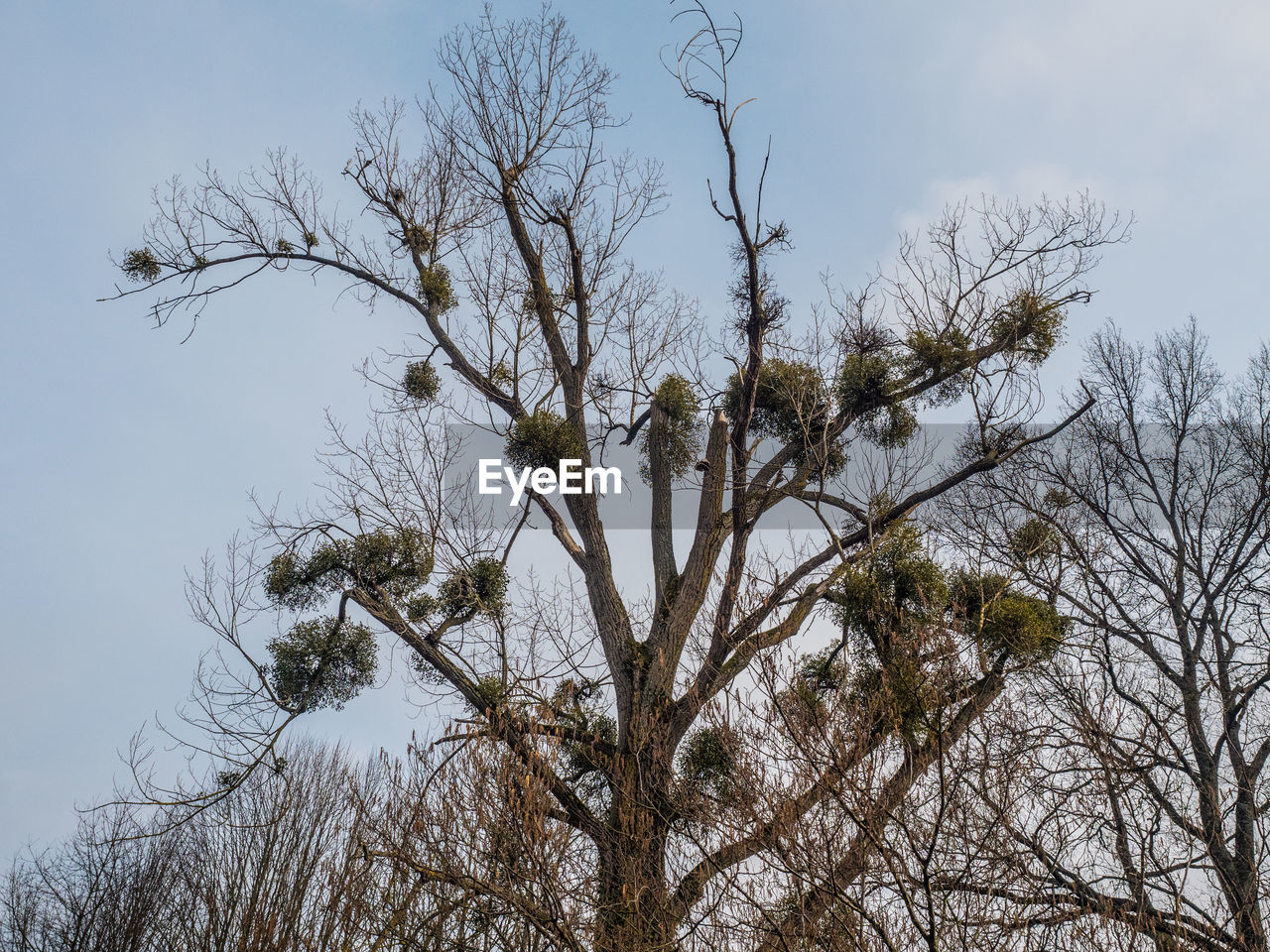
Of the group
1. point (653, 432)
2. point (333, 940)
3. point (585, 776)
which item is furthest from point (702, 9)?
point (333, 940)

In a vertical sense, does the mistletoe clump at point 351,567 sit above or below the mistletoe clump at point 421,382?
below

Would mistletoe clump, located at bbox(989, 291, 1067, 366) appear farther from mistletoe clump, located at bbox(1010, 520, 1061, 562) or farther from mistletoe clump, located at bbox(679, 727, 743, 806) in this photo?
mistletoe clump, located at bbox(679, 727, 743, 806)

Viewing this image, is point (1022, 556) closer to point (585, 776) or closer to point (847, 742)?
point (847, 742)

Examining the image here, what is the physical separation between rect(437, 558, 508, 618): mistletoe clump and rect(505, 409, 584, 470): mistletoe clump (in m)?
0.99

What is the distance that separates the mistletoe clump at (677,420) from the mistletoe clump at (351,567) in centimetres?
244

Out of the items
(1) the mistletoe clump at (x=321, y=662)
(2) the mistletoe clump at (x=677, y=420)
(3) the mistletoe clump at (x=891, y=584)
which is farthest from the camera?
(2) the mistletoe clump at (x=677, y=420)

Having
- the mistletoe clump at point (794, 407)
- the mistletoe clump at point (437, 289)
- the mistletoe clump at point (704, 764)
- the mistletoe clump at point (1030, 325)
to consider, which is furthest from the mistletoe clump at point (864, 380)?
the mistletoe clump at point (437, 289)

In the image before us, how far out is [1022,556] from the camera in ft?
26.6

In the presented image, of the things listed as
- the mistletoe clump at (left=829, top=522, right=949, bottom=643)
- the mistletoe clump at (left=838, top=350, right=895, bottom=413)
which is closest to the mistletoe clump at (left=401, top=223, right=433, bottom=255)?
the mistletoe clump at (left=838, top=350, right=895, bottom=413)

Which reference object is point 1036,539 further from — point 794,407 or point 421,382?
point 421,382

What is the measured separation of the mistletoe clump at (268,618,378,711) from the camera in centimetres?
768

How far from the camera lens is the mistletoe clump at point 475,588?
7.80 m

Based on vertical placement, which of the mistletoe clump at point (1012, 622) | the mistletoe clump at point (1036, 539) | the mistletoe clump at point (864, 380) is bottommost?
the mistletoe clump at point (1012, 622)

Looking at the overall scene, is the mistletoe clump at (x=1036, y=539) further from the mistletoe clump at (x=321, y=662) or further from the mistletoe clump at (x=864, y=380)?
the mistletoe clump at (x=321, y=662)
